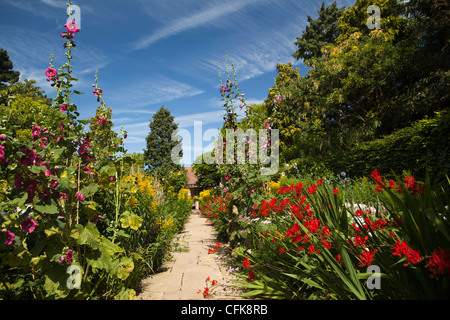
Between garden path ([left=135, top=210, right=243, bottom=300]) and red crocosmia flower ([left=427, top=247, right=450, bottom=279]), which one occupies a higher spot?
red crocosmia flower ([left=427, top=247, right=450, bottom=279])

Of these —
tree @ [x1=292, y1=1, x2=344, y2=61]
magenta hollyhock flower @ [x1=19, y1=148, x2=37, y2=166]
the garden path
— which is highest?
tree @ [x1=292, y1=1, x2=344, y2=61]

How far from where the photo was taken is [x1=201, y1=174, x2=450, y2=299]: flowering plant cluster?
1.23 metres

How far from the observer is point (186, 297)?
259 centimetres

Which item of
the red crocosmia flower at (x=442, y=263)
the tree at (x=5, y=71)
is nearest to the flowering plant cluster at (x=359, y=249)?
the red crocosmia flower at (x=442, y=263)

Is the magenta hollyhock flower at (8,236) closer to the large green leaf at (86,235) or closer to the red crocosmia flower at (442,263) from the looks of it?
the large green leaf at (86,235)

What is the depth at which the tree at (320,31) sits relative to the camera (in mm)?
Result: 24203

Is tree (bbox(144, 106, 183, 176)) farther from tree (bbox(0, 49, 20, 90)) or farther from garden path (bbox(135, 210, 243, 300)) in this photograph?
garden path (bbox(135, 210, 243, 300))

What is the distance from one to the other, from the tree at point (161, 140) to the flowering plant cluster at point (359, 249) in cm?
3063

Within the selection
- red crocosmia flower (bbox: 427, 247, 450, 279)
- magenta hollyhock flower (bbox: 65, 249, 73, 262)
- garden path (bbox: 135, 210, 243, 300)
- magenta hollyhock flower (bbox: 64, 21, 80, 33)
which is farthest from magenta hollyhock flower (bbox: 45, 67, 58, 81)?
red crocosmia flower (bbox: 427, 247, 450, 279)

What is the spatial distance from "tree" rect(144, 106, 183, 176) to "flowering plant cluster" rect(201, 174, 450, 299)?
30.6 meters

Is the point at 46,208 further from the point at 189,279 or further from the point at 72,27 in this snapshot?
the point at 189,279

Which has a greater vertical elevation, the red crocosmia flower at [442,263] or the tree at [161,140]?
the tree at [161,140]

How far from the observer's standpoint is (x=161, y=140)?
34.4 m

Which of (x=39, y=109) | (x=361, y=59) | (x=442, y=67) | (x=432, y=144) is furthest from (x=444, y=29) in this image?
(x=39, y=109)
